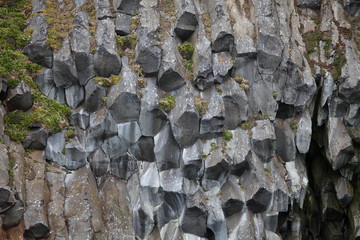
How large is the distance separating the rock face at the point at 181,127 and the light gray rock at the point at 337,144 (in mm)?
71

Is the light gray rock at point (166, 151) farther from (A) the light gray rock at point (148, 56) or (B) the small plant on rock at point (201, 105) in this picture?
(A) the light gray rock at point (148, 56)

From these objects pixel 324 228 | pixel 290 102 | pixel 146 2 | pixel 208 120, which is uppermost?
pixel 146 2

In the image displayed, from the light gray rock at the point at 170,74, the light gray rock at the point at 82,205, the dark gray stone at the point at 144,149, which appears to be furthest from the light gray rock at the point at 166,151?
the light gray rock at the point at 82,205

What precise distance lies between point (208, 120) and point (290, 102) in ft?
18.4

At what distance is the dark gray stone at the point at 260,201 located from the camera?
1930cm

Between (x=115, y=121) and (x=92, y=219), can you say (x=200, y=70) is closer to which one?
(x=115, y=121)

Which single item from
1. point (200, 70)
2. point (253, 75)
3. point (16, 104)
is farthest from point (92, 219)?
point (253, 75)

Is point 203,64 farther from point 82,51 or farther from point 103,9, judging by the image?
point 103,9

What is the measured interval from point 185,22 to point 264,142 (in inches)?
322

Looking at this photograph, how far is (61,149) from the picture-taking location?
747 inches

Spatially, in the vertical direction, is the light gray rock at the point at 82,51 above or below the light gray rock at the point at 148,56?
below

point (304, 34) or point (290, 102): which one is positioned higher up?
point (304, 34)

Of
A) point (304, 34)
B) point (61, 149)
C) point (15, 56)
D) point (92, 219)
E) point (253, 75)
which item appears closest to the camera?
point (92, 219)

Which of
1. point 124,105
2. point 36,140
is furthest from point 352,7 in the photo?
point 36,140
